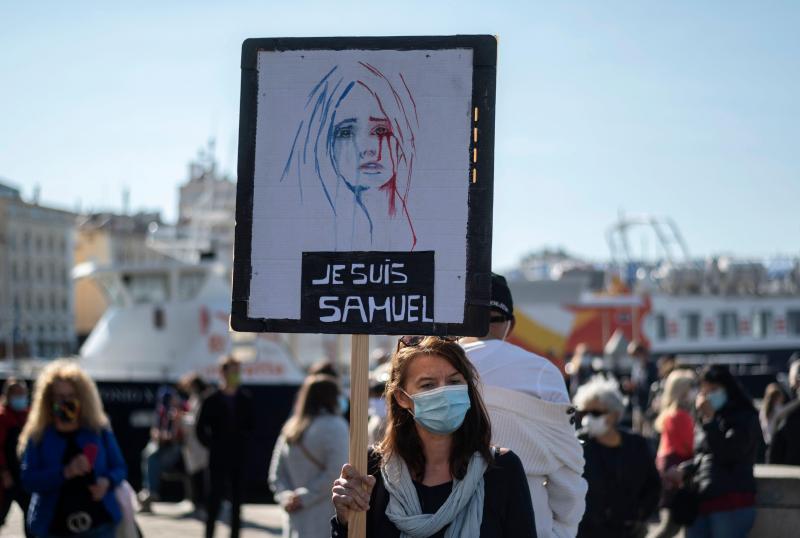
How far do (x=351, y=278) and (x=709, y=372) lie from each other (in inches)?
145

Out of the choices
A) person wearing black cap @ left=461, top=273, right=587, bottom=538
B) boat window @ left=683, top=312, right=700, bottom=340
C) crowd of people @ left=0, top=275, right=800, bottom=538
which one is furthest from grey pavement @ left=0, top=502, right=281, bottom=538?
boat window @ left=683, top=312, right=700, bottom=340

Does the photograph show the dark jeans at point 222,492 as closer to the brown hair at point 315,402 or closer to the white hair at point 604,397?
the brown hair at point 315,402

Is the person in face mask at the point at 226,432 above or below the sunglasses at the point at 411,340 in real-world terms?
below

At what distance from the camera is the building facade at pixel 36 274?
7038 cm

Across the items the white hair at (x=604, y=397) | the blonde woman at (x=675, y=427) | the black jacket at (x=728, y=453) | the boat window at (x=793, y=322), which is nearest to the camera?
the white hair at (x=604, y=397)


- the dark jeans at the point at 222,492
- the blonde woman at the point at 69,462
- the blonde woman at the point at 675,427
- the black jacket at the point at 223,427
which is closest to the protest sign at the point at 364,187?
the blonde woman at the point at 69,462

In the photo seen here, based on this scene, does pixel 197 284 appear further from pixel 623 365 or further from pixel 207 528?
pixel 623 365

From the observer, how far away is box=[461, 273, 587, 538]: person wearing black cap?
421cm

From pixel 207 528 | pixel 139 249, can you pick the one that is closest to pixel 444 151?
pixel 207 528

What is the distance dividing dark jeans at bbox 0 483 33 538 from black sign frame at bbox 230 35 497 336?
321 cm

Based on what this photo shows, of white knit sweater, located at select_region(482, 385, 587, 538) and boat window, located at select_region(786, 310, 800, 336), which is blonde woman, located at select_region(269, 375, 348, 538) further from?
boat window, located at select_region(786, 310, 800, 336)

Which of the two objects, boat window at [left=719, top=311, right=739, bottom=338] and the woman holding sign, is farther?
boat window at [left=719, top=311, right=739, bottom=338]

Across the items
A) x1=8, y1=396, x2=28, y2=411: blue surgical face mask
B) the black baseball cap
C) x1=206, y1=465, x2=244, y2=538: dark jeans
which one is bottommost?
x1=206, y1=465, x2=244, y2=538: dark jeans

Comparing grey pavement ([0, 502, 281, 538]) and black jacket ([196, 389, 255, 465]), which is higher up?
black jacket ([196, 389, 255, 465])
